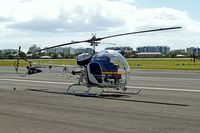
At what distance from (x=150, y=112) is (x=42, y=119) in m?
3.29

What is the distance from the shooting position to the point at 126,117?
11172mm

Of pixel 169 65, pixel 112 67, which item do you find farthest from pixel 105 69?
pixel 169 65

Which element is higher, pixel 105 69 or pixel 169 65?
pixel 105 69

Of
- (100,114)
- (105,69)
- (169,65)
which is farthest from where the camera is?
(169,65)

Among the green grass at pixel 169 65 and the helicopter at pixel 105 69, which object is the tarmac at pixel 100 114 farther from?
the green grass at pixel 169 65

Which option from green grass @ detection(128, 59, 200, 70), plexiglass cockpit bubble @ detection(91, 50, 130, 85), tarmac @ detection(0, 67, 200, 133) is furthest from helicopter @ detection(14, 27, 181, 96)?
green grass @ detection(128, 59, 200, 70)

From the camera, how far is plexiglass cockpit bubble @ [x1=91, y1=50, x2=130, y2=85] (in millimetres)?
17844

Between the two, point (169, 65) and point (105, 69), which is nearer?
point (105, 69)

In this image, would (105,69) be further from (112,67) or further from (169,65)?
(169,65)

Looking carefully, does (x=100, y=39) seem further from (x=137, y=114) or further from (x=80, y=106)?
(x=137, y=114)

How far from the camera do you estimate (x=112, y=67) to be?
17859 millimetres

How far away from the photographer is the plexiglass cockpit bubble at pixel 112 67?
1784cm

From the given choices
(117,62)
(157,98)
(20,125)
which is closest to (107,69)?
(117,62)

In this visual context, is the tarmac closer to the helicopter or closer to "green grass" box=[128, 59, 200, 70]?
the helicopter
